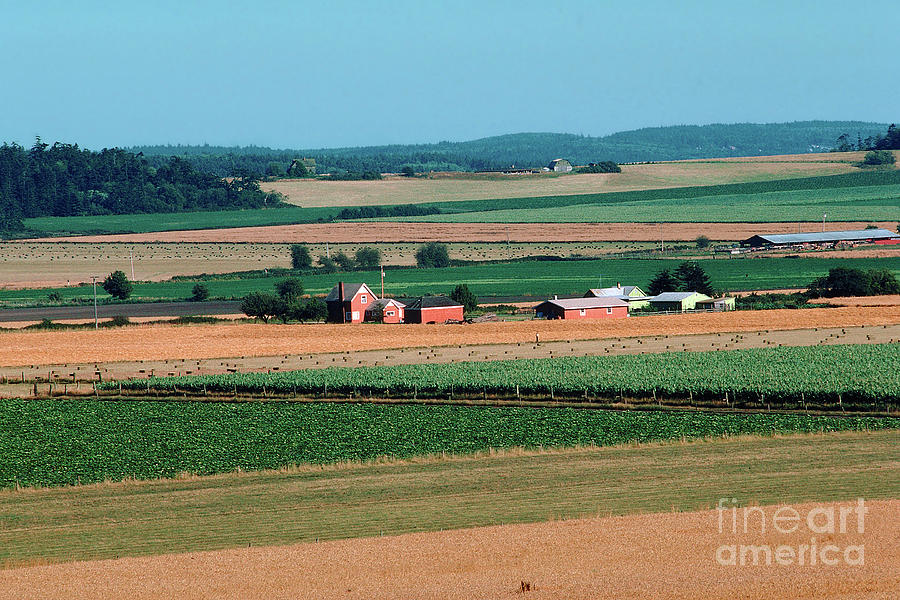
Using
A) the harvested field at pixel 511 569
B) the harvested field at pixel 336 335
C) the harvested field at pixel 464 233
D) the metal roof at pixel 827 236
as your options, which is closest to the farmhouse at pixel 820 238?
the metal roof at pixel 827 236

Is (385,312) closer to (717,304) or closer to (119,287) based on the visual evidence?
(717,304)

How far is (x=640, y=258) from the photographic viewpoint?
129 metres

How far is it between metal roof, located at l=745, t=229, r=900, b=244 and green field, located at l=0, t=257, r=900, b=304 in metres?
12.7

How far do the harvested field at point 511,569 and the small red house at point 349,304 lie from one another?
6376 cm

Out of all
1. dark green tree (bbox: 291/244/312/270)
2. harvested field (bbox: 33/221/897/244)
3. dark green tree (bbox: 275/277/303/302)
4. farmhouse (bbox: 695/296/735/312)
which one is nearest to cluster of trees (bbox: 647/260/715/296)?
farmhouse (bbox: 695/296/735/312)

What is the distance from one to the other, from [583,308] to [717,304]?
35.9 ft

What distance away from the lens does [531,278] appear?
116m

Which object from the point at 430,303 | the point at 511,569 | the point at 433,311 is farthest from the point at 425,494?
the point at 430,303

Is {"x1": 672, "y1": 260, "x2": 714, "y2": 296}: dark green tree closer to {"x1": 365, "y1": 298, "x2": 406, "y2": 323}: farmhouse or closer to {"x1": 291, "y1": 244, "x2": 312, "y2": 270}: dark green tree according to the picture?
{"x1": 365, "y1": 298, "x2": 406, "y2": 323}: farmhouse

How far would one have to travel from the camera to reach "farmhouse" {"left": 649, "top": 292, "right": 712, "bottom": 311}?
9538 cm

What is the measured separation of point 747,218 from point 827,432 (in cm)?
12818

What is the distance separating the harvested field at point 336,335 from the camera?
72.0 meters

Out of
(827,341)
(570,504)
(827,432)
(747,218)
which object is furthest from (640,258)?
(570,504)

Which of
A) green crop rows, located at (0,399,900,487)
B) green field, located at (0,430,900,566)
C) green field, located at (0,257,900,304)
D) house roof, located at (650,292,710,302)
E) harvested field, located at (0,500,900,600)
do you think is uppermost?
harvested field, located at (0,500,900,600)
